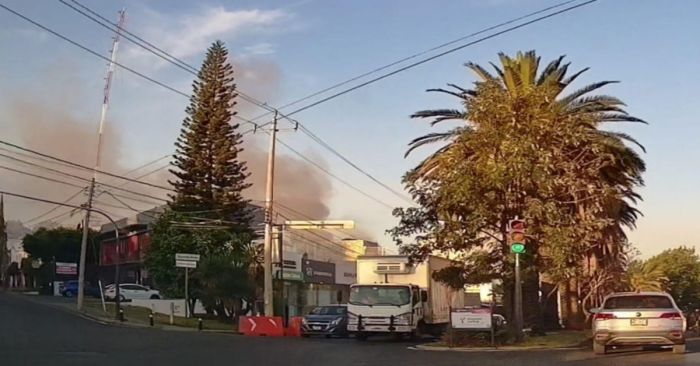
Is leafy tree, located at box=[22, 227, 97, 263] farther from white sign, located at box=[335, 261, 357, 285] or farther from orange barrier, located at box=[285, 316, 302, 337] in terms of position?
orange barrier, located at box=[285, 316, 302, 337]

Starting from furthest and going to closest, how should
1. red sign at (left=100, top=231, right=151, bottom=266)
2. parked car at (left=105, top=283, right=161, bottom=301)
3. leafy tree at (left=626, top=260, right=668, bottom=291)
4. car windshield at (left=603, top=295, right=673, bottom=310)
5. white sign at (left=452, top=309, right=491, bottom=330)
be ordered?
red sign at (left=100, top=231, right=151, bottom=266) → parked car at (left=105, top=283, right=161, bottom=301) → leafy tree at (left=626, top=260, right=668, bottom=291) → white sign at (left=452, top=309, right=491, bottom=330) → car windshield at (left=603, top=295, right=673, bottom=310)

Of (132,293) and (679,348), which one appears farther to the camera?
(132,293)

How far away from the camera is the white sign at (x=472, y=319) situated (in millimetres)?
25797

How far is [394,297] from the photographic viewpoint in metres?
31.9

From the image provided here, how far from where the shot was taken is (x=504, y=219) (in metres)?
28.7

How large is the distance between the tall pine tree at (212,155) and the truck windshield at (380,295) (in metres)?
29.7

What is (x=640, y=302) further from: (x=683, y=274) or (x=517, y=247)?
(x=683, y=274)

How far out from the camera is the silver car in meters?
20.2

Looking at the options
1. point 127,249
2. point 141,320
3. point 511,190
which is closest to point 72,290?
point 127,249

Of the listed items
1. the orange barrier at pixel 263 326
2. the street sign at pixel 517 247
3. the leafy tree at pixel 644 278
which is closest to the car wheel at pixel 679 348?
the street sign at pixel 517 247

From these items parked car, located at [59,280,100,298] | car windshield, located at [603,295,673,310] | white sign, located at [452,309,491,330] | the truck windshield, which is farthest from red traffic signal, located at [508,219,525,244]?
parked car, located at [59,280,100,298]

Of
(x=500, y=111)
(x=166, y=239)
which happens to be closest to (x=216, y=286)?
(x=166, y=239)

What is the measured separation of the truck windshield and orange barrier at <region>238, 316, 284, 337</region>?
6.45m

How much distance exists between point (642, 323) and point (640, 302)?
735mm
